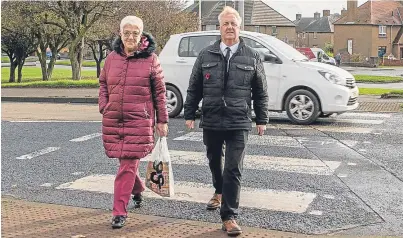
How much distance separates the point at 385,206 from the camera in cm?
602

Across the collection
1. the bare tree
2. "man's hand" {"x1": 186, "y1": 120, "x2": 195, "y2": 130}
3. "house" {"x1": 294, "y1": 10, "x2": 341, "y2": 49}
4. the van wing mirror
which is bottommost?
"man's hand" {"x1": 186, "y1": 120, "x2": 195, "y2": 130}

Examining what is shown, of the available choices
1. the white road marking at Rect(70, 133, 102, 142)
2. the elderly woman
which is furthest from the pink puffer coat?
the white road marking at Rect(70, 133, 102, 142)

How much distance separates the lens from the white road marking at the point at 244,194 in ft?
19.8

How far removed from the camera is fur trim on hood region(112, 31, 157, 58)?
18.0 ft

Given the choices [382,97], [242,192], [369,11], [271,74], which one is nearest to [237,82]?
[242,192]

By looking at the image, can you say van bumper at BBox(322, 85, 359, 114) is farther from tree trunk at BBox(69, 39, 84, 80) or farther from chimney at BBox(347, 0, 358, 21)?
chimney at BBox(347, 0, 358, 21)

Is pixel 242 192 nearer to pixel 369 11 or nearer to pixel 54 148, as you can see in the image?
pixel 54 148

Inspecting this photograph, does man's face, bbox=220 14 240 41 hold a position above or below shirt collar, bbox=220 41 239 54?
above

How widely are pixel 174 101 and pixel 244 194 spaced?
22.7ft

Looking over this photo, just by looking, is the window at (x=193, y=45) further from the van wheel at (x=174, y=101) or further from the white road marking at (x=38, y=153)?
the white road marking at (x=38, y=153)

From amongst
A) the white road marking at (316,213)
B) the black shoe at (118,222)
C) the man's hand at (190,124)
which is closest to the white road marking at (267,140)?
the white road marking at (316,213)

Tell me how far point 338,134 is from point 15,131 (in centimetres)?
592

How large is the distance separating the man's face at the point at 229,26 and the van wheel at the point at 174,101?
785cm

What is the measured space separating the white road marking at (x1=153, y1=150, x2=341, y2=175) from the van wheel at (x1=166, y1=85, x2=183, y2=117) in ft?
14.4
